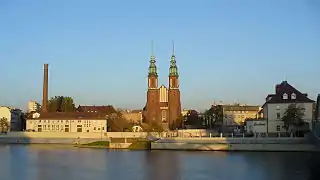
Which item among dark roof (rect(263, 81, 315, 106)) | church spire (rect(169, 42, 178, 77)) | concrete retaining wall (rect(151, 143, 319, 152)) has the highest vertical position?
church spire (rect(169, 42, 178, 77))

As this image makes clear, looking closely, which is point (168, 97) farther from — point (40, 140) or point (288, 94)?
point (288, 94)

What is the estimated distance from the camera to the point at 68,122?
99.8 metres

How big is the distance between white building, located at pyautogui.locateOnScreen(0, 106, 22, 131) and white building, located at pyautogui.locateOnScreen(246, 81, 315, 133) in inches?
2545

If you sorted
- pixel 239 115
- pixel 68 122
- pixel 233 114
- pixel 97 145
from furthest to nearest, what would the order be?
pixel 239 115 → pixel 233 114 → pixel 68 122 → pixel 97 145

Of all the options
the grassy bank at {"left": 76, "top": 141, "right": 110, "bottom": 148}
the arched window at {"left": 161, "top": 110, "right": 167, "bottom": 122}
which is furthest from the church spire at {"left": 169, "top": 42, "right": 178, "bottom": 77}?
the grassy bank at {"left": 76, "top": 141, "right": 110, "bottom": 148}

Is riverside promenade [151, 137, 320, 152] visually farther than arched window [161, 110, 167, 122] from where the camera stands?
No

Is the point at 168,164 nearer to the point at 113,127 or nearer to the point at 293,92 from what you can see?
the point at 293,92

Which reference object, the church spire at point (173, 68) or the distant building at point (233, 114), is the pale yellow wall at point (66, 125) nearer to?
the church spire at point (173, 68)

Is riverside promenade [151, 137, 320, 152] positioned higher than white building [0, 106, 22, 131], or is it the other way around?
white building [0, 106, 22, 131]

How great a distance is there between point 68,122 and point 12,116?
2604cm

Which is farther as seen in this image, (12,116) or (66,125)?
(12,116)

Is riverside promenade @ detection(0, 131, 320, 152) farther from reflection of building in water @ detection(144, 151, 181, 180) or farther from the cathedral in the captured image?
the cathedral

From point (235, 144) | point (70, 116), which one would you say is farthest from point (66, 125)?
point (235, 144)

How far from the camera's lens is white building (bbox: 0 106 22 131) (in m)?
115
